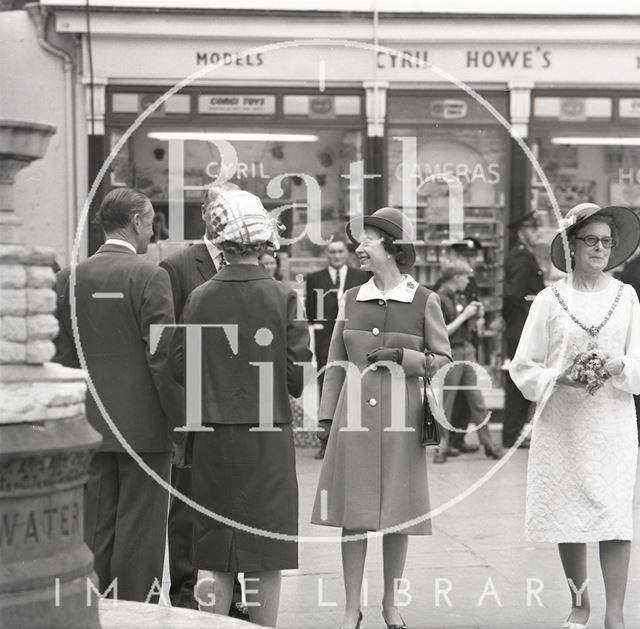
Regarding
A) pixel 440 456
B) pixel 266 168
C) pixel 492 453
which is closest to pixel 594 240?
pixel 440 456

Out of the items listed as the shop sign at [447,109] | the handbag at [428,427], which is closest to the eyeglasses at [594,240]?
the handbag at [428,427]

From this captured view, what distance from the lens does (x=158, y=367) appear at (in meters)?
5.77

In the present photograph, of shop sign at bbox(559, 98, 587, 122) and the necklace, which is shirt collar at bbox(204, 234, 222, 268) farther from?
shop sign at bbox(559, 98, 587, 122)

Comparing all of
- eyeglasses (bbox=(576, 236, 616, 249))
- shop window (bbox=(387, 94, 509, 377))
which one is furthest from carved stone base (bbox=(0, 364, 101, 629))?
shop window (bbox=(387, 94, 509, 377))

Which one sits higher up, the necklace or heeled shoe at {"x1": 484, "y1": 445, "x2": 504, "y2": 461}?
the necklace

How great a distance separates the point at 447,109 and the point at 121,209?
8116 mm

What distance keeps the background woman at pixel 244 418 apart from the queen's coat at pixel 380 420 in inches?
25.0

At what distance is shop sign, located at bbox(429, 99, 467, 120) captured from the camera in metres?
13.6

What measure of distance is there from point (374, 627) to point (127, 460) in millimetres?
1499

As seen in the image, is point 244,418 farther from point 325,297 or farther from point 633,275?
point 325,297

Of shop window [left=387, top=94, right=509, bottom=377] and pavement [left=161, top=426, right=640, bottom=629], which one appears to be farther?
shop window [left=387, top=94, right=509, bottom=377]

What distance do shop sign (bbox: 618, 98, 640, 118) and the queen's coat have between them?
8116 millimetres

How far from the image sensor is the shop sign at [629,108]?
13750mm

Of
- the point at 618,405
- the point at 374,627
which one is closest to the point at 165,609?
the point at 374,627
